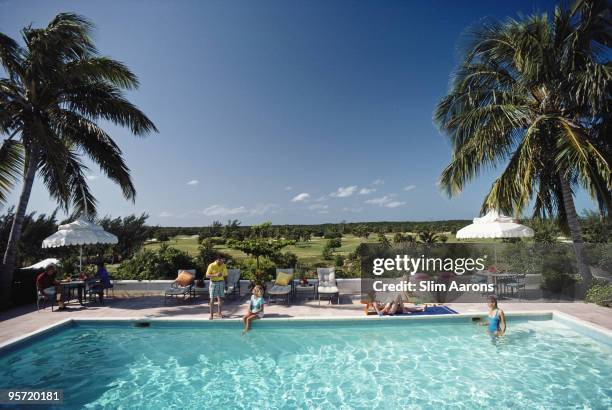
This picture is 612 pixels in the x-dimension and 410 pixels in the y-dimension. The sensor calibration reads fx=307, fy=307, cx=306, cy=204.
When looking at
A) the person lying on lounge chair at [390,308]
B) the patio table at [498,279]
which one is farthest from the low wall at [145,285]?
the patio table at [498,279]

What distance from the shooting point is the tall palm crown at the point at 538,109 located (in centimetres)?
843

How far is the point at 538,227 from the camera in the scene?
680 inches

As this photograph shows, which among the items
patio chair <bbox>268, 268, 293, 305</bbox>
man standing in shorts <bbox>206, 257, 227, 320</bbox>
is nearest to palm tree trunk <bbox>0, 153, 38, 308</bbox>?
man standing in shorts <bbox>206, 257, 227, 320</bbox>

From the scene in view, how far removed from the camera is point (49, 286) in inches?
357

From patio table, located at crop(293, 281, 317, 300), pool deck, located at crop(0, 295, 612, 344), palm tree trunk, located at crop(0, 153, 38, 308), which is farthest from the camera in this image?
patio table, located at crop(293, 281, 317, 300)

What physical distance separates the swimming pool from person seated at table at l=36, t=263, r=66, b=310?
167cm

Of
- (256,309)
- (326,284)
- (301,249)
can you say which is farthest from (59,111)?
(301,249)

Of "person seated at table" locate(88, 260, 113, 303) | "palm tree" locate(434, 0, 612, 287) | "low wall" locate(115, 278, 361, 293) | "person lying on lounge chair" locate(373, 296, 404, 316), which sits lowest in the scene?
"person lying on lounge chair" locate(373, 296, 404, 316)

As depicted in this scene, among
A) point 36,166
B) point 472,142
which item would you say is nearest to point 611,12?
point 472,142

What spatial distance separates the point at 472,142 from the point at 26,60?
1364 centimetres

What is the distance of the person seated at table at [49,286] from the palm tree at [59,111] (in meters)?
1.24

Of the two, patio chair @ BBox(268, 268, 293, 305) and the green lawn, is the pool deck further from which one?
the green lawn

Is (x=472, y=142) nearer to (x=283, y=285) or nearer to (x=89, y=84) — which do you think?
(x=283, y=285)

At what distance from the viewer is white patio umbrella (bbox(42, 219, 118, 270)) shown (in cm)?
933
